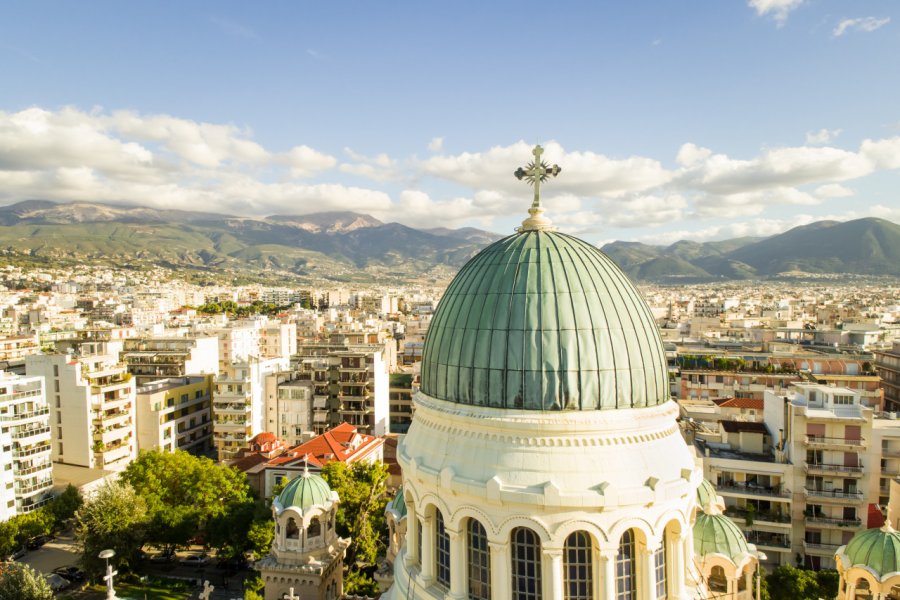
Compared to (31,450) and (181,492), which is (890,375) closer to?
(181,492)

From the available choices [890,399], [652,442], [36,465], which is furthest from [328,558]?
[890,399]

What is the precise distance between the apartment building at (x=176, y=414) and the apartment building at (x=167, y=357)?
220 inches

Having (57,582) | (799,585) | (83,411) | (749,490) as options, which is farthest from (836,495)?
(83,411)

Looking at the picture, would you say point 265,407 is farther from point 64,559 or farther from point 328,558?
point 328,558

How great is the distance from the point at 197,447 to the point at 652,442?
2845 inches

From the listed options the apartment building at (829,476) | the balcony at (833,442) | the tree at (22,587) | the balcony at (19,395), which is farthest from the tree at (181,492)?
the balcony at (833,442)

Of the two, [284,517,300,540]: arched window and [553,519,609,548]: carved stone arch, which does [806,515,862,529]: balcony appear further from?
[553,519,609,548]: carved stone arch

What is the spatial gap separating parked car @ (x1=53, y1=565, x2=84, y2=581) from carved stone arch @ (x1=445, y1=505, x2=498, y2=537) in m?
46.3

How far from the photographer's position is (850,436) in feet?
133

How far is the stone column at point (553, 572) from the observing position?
14109 millimetres

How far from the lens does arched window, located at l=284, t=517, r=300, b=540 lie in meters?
29.7

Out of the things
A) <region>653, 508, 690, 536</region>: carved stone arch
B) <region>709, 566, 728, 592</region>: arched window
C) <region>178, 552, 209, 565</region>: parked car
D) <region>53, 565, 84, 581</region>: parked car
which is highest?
<region>653, 508, 690, 536</region>: carved stone arch

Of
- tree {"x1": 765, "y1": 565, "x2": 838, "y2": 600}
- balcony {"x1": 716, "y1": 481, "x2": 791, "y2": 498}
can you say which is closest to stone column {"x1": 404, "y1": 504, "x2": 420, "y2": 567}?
tree {"x1": 765, "y1": 565, "x2": 838, "y2": 600}

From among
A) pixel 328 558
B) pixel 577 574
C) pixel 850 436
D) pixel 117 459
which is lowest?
pixel 117 459
